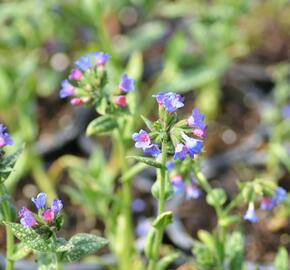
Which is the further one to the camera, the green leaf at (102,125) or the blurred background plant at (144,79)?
the blurred background plant at (144,79)

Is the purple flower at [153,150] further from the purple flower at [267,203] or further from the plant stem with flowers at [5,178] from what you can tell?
the purple flower at [267,203]

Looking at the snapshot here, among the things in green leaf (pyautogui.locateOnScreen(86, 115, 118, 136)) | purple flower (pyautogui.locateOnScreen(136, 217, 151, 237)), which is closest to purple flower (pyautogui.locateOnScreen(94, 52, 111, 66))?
green leaf (pyautogui.locateOnScreen(86, 115, 118, 136))

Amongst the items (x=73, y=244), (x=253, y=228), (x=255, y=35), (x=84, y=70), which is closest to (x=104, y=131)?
(x=84, y=70)

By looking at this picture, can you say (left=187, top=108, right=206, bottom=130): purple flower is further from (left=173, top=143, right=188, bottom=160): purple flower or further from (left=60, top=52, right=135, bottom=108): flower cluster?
(left=60, top=52, right=135, bottom=108): flower cluster

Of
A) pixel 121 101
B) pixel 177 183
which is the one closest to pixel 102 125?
pixel 121 101

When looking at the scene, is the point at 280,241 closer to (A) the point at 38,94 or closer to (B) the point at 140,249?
(B) the point at 140,249

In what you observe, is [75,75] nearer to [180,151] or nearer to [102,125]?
[102,125]

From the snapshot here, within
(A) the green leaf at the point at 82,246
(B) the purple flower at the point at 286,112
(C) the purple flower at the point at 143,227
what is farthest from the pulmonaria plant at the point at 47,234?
(B) the purple flower at the point at 286,112
